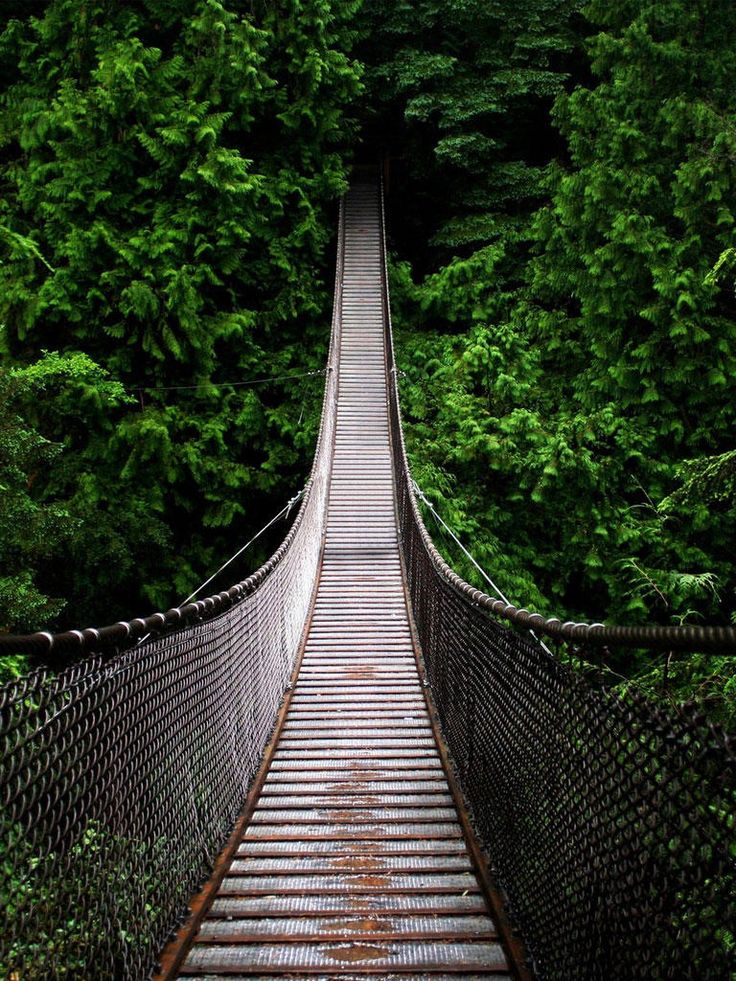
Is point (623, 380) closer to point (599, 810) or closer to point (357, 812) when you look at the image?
point (357, 812)

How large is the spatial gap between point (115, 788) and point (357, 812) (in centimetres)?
160

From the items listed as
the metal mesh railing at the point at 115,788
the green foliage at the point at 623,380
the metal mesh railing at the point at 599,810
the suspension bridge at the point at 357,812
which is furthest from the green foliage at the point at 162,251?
the metal mesh railing at the point at 599,810

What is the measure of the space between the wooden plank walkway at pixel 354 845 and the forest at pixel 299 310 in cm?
380

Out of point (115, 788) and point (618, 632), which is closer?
point (618, 632)

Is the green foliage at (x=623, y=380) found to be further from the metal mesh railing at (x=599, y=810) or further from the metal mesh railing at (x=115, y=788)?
the metal mesh railing at (x=115, y=788)

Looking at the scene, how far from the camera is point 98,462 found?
952 cm

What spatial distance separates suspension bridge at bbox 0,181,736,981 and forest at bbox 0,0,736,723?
17.2 feet

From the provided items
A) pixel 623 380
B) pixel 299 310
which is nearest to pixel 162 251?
pixel 299 310

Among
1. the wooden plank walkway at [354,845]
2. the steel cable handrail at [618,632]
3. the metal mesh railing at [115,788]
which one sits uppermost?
the steel cable handrail at [618,632]

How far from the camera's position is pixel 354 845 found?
2.87m

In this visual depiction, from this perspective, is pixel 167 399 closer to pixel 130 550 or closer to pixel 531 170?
pixel 130 550

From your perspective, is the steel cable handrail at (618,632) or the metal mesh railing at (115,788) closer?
the steel cable handrail at (618,632)

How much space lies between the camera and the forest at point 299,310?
8.92m

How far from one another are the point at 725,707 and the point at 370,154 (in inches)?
575
